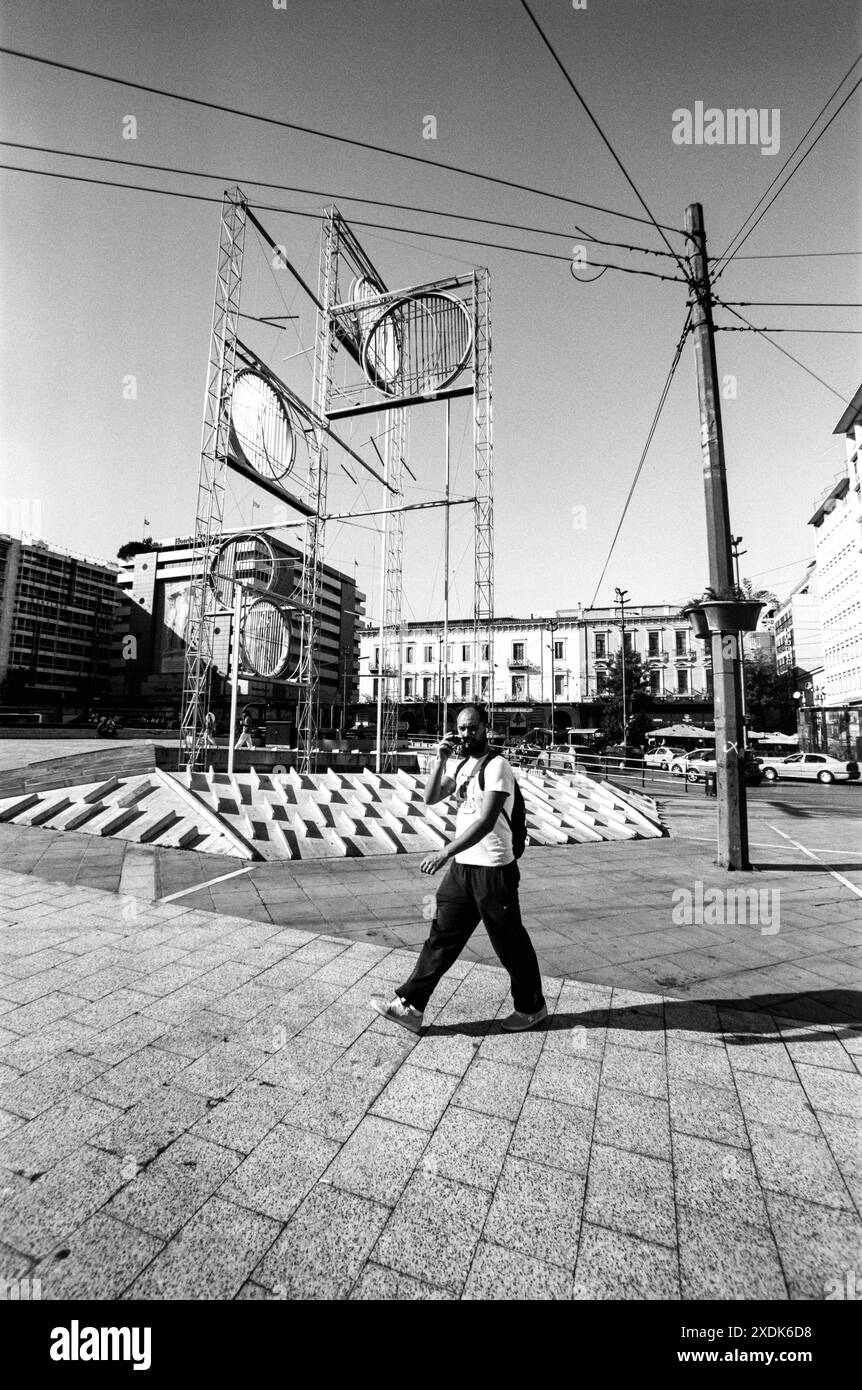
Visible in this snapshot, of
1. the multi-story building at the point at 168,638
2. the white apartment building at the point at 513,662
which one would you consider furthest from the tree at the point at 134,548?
the white apartment building at the point at 513,662

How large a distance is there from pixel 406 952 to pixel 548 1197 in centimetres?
254

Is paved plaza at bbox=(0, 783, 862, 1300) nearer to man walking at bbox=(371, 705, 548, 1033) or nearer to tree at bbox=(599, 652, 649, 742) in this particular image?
man walking at bbox=(371, 705, 548, 1033)

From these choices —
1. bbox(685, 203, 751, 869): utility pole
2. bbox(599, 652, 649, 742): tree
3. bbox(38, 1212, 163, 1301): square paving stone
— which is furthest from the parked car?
bbox(38, 1212, 163, 1301): square paving stone

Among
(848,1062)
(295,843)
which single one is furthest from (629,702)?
(848,1062)

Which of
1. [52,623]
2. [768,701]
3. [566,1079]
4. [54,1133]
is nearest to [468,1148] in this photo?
[566,1079]

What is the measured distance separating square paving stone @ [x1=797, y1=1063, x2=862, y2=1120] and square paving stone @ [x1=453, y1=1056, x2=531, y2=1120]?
1355 millimetres

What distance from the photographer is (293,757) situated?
19766mm

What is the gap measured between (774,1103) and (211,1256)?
8.06 feet

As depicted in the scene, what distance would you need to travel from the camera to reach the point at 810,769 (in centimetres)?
2944

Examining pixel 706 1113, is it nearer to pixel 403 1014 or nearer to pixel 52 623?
pixel 403 1014

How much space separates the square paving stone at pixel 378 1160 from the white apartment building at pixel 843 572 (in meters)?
44.5

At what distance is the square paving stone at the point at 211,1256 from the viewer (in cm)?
175

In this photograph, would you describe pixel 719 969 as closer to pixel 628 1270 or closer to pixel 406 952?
pixel 406 952

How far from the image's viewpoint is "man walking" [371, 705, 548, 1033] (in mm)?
3199
